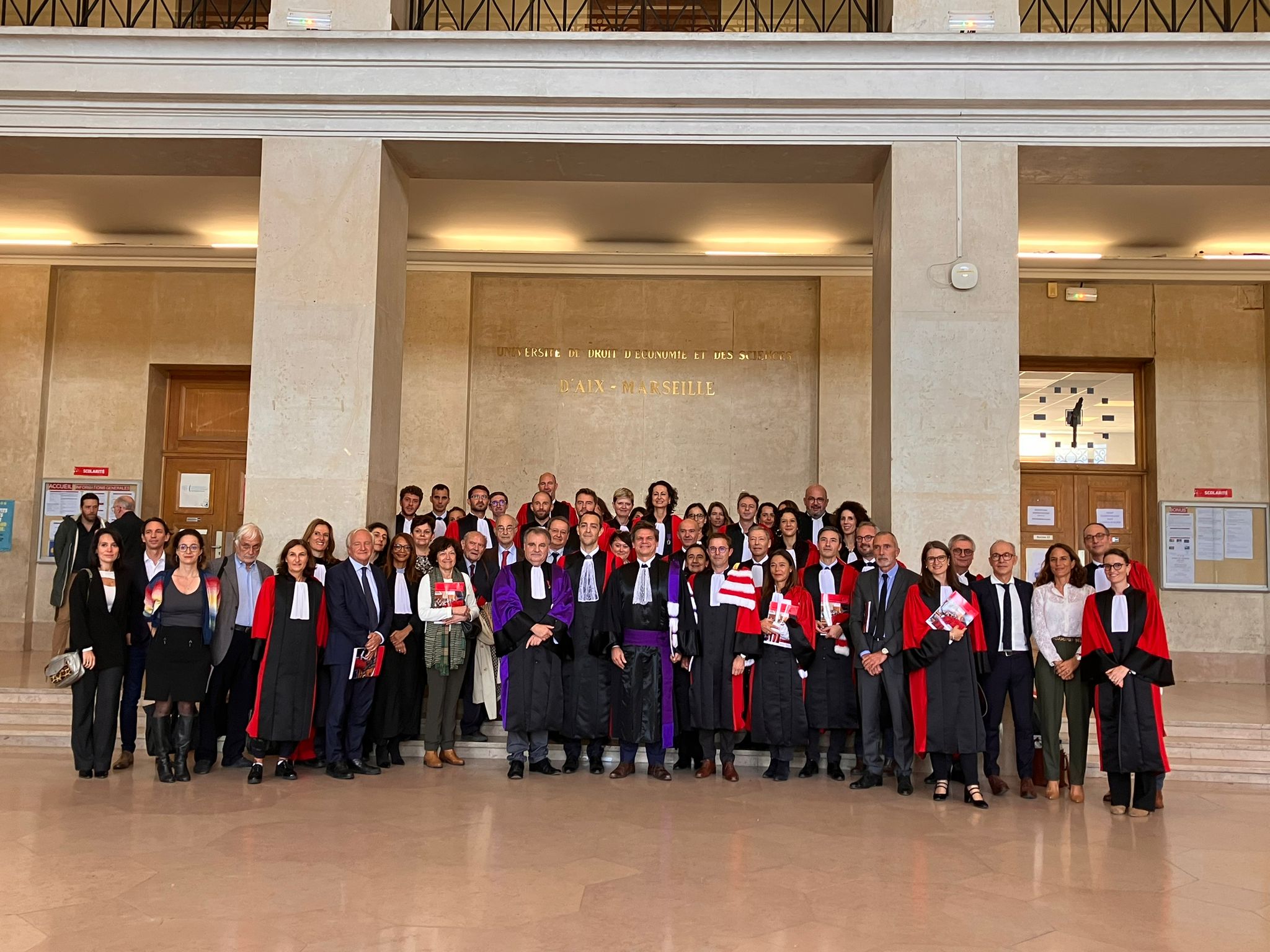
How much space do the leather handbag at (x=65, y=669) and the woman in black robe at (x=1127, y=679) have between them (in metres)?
6.15

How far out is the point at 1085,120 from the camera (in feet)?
25.3

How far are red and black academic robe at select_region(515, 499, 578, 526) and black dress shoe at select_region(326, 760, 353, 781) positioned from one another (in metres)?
2.32

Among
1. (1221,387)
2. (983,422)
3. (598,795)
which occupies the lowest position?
(598,795)

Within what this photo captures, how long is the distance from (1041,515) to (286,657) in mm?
8647

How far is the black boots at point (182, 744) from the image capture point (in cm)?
631

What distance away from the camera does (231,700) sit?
6.76 meters

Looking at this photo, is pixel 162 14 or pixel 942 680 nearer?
pixel 942 680

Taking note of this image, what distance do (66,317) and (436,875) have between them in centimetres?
991

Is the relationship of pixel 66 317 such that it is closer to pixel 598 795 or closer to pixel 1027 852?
pixel 598 795

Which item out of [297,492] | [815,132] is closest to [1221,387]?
[815,132]

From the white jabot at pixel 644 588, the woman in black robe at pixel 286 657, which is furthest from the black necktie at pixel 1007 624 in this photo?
the woman in black robe at pixel 286 657

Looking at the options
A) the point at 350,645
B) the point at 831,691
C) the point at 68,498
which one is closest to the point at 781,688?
the point at 831,691

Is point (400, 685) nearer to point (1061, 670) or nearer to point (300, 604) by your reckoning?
point (300, 604)

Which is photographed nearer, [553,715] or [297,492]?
[553,715]
